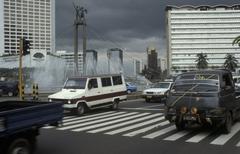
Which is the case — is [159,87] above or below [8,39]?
below

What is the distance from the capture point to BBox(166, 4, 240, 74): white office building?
162 meters

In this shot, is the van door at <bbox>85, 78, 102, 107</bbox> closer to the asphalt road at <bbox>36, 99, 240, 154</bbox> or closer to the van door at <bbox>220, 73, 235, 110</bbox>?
the asphalt road at <bbox>36, 99, 240, 154</bbox>

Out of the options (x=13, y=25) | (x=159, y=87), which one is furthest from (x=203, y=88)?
(x=13, y=25)

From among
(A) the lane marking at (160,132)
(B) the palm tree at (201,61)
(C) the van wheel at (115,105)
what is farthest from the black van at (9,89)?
(B) the palm tree at (201,61)

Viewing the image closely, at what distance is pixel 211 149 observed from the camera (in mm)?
10805

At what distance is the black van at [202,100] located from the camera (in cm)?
1316

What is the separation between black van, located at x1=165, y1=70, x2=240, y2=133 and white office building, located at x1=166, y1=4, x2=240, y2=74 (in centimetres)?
14738

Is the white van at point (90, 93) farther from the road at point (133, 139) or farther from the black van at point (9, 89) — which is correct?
the black van at point (9, 89)

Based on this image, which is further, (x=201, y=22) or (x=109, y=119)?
(x=201, y=22)

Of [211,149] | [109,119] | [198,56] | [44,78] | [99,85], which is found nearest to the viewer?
[211,149]

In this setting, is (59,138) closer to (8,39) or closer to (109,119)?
(109,119)

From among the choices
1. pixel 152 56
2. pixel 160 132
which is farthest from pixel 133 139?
pixel 152 56

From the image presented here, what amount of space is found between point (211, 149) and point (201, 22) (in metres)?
157

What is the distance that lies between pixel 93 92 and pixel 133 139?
9.62 metres
